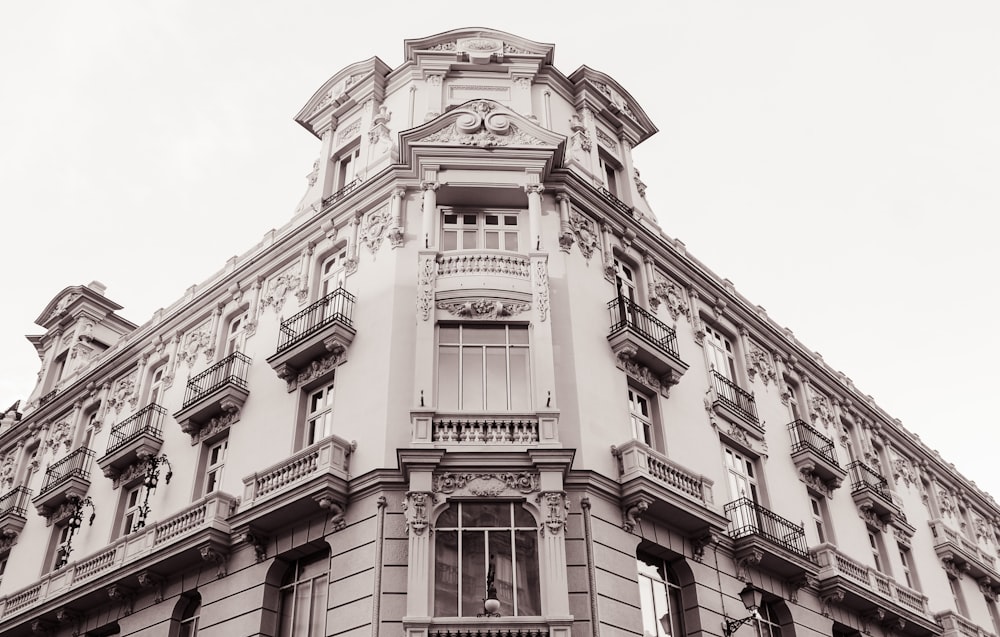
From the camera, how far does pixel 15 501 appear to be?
34.8 metres

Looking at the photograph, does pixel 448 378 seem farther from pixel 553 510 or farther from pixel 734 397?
pixel 734 397

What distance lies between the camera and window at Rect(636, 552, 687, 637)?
66.4ft

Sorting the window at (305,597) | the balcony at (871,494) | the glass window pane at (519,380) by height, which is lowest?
the window at (305,597)

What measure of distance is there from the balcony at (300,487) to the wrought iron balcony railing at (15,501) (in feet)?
54.7

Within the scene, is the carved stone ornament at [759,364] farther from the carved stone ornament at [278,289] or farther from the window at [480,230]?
the carved stone ornament at [278,289]

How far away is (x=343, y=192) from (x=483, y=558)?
14.0 metres

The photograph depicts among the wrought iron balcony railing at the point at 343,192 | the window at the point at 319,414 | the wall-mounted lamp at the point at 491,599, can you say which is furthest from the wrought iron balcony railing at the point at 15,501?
the wall-mounted lamp at the point at 491,599

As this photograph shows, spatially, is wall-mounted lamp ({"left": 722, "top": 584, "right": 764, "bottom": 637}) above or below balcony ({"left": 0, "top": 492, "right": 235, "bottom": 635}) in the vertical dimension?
below

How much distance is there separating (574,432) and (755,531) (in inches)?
240

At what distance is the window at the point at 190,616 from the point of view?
894 inches

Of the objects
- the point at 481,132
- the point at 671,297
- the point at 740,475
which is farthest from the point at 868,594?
the point at 481,132

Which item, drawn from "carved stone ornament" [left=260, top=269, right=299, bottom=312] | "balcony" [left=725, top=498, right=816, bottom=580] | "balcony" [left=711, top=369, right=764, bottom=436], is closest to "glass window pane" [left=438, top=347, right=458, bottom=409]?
"carved stone ornament" [left=260, top=269, right=299, bottom=312]

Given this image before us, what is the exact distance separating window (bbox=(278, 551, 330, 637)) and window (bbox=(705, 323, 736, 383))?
14.0 meters

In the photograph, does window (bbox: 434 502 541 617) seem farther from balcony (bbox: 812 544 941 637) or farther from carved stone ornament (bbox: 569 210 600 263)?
balcony (bbox: 812 544 941 637)
